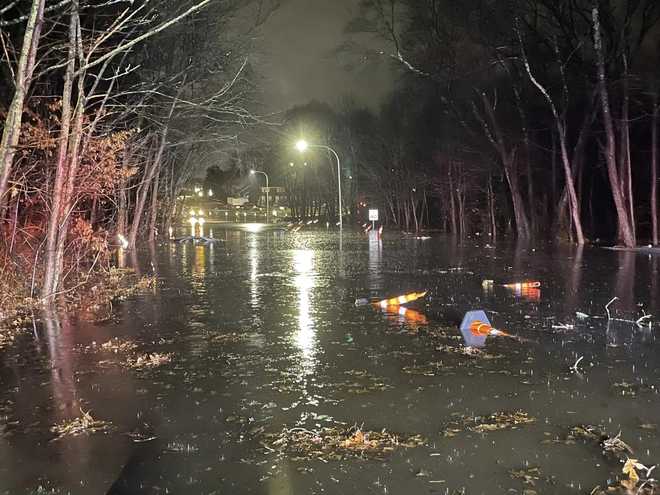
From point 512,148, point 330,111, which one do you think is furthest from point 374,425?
point 330,111

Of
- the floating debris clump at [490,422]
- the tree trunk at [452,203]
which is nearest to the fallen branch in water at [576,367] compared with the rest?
the floating debris clump at [490,422]

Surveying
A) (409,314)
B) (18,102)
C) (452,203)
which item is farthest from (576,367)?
(452,203)

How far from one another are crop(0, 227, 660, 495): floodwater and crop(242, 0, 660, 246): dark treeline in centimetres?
2013

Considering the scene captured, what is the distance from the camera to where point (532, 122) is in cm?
4019

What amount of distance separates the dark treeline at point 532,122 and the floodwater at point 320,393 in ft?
66.1

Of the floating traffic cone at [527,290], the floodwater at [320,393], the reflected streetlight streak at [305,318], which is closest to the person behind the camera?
the floodwater at [320,393]

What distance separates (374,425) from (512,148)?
37114mm

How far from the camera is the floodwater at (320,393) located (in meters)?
4.50

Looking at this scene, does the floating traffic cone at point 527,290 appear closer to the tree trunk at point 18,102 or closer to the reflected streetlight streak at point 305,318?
the reflected streetlight streak at point 305,318

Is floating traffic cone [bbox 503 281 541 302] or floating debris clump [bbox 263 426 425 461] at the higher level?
floating traffic cone [bbox 503 281 541 302]

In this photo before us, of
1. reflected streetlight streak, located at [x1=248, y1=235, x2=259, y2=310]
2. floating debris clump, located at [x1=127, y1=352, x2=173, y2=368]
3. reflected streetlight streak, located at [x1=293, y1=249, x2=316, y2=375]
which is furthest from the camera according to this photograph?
reflected streetlight streak, located at [x1=248, y1=235, x2=259, y2=310]

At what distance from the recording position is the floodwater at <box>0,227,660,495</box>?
14.8ft

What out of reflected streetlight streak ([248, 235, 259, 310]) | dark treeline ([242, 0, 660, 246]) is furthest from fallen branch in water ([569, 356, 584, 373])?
dark treeline ([242, 0, 660, 246])

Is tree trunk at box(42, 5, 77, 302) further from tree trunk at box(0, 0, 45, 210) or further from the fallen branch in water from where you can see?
the fallen branch in water
